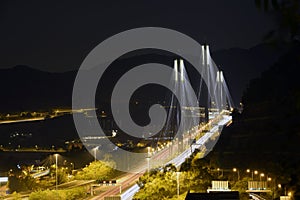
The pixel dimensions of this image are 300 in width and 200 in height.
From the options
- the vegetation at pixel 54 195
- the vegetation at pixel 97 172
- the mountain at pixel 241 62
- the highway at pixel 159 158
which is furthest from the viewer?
the mountain at pixel 241 62

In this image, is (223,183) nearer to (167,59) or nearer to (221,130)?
(221,130)

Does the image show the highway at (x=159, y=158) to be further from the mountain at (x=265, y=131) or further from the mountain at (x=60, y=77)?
the mountain at (x=60, y=77)

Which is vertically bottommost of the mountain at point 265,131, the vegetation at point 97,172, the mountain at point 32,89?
the vegetation at point 97,172

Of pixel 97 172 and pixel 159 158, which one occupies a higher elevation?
pixel 159 158

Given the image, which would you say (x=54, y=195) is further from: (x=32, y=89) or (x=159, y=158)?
(x=32, y=89)

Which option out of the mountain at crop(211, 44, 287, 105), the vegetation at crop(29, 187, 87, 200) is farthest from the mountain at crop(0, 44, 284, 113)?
the vegetation at crop(29, 187, 87, 200)

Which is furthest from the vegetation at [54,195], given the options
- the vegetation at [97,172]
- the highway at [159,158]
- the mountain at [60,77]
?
the mountain at [60,77]

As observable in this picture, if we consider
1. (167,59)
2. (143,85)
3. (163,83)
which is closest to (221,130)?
(163,83)

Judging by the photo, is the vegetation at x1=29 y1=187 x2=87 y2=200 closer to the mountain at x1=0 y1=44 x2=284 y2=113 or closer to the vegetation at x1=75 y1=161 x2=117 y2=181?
the vegetation at x1=75 y1=161 x2=117 y2=181

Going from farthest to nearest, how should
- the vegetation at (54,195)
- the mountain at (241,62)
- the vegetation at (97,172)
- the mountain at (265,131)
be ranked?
the mountain at (241,62), the vegetation at (97,172), the vegetation at (54,195), the mountain at (265,131)

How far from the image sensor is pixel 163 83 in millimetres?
76312

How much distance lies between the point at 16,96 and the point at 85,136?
2027 cm

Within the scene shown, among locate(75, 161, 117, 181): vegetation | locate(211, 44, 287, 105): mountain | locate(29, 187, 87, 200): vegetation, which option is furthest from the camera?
locate(211, 44, 287, 105): mountain

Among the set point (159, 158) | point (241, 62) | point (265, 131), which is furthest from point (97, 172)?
point (241, 62)
